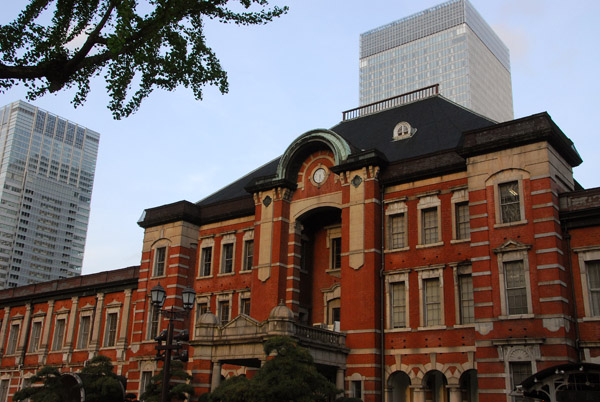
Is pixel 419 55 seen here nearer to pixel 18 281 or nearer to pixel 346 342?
pixel 18 281

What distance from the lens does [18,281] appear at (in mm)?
128375

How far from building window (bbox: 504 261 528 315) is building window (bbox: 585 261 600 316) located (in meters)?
2.28

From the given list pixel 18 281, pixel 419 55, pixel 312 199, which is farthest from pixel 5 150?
pixel 312 199

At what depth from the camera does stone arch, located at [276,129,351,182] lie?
2906 cm

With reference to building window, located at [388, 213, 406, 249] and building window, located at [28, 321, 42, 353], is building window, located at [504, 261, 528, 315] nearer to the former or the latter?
building window, located at [388, 213, 406, 249]

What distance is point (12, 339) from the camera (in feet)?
145

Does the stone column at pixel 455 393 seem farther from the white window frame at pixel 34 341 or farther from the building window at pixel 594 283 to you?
the white window frame at pixel 34 341

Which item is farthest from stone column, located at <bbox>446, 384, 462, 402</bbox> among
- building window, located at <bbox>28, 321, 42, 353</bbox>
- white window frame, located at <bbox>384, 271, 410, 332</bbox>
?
building window, located at <bbox>28, 321, 42, 353</bbox>

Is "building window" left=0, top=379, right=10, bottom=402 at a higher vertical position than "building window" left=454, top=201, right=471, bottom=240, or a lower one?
lower

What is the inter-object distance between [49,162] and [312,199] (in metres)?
121

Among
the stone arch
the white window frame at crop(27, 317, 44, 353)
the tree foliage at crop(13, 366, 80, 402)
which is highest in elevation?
the stone arch

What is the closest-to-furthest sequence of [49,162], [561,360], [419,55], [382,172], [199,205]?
1. [561,360]
2. [382,172]
3. [199,205]
4. [419,55]
5. [49,162]

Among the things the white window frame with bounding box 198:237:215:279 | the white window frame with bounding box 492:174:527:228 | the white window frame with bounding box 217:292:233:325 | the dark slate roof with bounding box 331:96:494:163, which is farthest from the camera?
the white window frame with bounding box 198:237:215:279

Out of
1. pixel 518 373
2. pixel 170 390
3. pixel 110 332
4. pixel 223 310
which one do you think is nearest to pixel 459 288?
pixel 518 373
